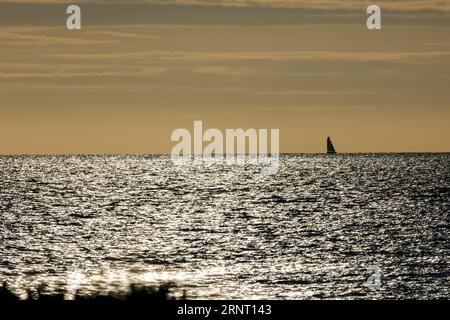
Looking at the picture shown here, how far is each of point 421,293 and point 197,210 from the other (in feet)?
223

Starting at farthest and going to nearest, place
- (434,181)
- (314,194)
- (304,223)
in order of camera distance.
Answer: (434,181) → (314,194) → (304,223)

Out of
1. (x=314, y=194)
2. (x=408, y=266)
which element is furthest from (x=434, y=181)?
(x=408, y=266)
